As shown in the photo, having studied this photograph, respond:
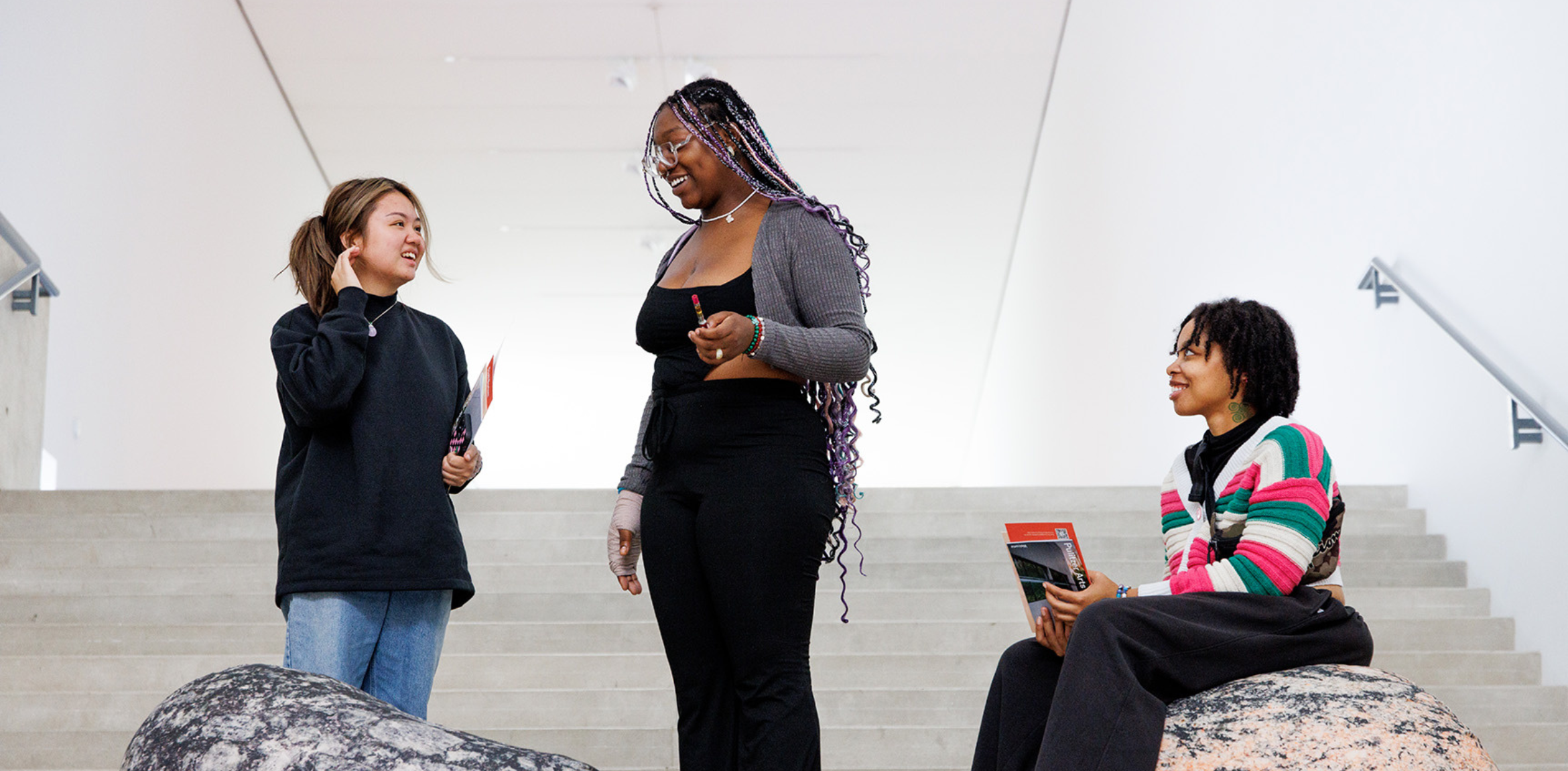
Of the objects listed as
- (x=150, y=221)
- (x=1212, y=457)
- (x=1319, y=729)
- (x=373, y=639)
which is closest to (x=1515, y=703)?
(x=1212, y=457)

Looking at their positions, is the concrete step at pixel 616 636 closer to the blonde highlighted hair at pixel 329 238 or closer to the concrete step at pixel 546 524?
the concrete step at pixel 546 524

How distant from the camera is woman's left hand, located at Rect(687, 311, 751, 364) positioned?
1.83 m

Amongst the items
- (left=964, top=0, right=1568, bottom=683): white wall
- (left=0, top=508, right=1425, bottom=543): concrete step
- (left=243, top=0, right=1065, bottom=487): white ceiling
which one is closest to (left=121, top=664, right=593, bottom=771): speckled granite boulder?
(left=0, top=508, right=1425, bottom=543): concrete step

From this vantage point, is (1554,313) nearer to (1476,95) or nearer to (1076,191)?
(1476,95)

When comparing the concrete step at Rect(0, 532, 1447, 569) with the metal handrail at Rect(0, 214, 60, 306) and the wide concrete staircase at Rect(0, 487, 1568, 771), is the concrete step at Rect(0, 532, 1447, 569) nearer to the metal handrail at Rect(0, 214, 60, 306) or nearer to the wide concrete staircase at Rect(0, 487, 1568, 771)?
the wide concrete staircase at Rect(0, 487, 1568, 771)

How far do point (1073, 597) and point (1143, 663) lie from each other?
0.17 metres

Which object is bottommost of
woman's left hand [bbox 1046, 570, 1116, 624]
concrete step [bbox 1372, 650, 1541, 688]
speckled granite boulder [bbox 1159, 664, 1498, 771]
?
concrete step [bbox 1372, 650, 1541, 688]

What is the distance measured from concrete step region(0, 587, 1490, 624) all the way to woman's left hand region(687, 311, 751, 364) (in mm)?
2348

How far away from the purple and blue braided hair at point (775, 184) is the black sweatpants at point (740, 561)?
0.14 ft

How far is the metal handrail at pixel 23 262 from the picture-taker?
5211 millimetres

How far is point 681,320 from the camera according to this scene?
81.9 inches

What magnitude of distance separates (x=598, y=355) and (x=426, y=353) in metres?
12.4

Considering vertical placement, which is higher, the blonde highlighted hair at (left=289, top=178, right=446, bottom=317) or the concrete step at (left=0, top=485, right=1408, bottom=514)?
the blonde highlighted hair at (left=289, top=178, right=446, bottom=317)

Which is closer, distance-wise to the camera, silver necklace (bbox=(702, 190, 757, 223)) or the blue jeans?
the blue jeans
